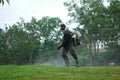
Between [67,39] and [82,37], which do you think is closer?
[67,39]

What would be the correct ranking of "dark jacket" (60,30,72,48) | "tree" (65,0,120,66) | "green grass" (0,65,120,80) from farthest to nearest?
"tree" (65,0,120,66) < "dark jacket" (60,30,72,48) < "green grass" (0,65,120,80)

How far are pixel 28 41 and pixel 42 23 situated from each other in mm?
10399

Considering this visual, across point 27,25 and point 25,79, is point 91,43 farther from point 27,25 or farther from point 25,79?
point 25,79

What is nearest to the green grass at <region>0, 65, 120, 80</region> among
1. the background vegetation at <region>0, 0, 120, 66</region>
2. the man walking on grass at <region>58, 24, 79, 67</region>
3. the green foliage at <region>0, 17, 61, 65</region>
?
the man walking on grass at <region>58, 24, 79, 67</region>

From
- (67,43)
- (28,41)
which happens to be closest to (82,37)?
(28,41)

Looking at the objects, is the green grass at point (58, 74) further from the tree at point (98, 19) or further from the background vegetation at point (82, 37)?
the tree at point (98, 19)

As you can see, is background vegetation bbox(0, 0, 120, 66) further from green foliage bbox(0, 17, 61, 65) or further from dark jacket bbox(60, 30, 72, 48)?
dark jacket bbox(60, 30, 72, 48)

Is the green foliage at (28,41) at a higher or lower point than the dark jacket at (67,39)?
higher

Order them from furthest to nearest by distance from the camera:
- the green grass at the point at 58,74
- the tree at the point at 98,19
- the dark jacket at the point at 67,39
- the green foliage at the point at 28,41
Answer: the green foliage at the point at 28,41
the tree at the point at 98,19
the dark jacket at the point at 67,39
the green grass at the point at 58,74

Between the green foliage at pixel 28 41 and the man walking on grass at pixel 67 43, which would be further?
the green foliage at pixel 28 41

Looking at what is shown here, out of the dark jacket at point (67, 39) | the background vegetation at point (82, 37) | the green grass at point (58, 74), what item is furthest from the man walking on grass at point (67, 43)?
the background vegetation at point (82, 37)

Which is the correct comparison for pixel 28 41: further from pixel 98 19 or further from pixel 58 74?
pixel 58 74

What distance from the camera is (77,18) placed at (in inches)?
2245

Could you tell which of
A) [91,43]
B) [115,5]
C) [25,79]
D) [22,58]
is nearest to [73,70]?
[25,79]
